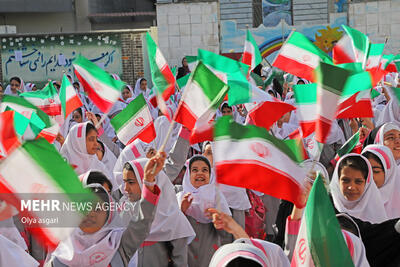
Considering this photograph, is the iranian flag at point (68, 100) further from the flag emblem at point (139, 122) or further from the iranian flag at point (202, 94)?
the iranian flag at point (202, 94)

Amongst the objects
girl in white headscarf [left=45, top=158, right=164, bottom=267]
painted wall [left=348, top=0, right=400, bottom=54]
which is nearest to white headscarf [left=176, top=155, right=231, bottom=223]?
girl in white headscarf [left=45, top=158, right=164, bottom=267]

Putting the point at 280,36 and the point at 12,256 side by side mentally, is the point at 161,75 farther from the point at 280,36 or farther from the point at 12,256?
the point at 280,36

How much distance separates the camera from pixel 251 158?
332cm

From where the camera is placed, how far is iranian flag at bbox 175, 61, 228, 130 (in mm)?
3875

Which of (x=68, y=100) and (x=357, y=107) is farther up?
(x=357, y=107)

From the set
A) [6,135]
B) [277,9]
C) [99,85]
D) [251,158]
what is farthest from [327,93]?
[277,9]

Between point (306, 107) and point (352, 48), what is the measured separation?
2694 millimetres

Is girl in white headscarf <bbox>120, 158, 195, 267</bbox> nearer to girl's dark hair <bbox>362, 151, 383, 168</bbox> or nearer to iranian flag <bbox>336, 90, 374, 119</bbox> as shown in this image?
girl's dark hair <bbox>362, 151, 383, 168</bbox>

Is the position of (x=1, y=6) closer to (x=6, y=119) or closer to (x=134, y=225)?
(x=6, y=119)

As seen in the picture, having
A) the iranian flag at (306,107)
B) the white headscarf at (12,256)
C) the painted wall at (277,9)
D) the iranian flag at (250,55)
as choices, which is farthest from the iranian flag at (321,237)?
the painted wall at (277,9)

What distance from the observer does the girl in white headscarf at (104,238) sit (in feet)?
10.2

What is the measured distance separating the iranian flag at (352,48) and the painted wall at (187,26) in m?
8.99

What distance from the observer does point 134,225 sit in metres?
3.32

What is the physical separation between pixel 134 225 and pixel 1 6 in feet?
72.3
